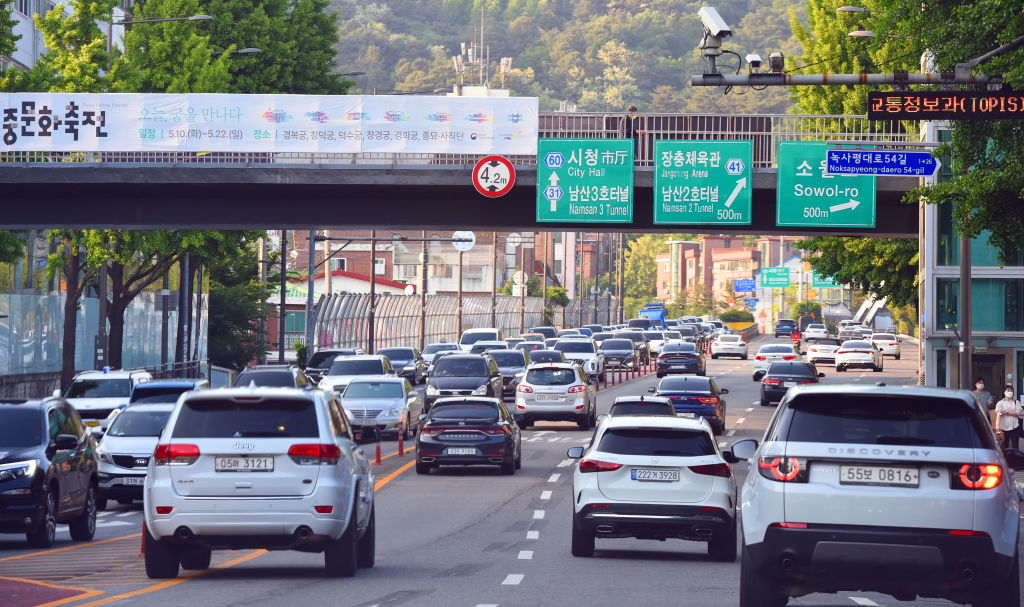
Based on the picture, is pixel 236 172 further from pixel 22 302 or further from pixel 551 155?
A: pixel 22 302

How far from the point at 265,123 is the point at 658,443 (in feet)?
81.7

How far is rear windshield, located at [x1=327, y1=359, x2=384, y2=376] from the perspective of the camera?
49469 millimetres

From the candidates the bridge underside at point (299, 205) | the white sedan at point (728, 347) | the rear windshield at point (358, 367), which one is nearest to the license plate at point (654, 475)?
the bridge underside at point (299, 205)

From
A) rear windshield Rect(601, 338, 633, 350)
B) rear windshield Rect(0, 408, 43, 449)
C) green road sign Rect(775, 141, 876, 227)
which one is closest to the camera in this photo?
rear windshield Rect(0, 408, 43, 449)

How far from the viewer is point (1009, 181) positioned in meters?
22.2

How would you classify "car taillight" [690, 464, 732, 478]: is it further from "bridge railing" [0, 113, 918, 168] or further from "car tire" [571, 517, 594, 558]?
"bridge railing" [0, 113, 918, 168]

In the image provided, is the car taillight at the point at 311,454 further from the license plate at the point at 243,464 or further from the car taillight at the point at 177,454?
the car taillight at the point at 177,454

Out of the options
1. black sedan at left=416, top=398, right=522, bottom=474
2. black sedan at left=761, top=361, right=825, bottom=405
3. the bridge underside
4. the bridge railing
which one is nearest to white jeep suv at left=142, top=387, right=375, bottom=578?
black sedan at left=416, top=398, right=522, bottom=474

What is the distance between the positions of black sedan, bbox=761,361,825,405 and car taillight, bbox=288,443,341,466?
40.0 m

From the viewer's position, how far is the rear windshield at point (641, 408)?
30.5 meters

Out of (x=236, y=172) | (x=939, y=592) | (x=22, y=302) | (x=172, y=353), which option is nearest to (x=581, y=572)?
(x=939, y=592)

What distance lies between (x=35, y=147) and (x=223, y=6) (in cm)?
2614

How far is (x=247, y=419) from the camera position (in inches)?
590

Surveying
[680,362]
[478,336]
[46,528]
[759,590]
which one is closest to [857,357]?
[680,362]
